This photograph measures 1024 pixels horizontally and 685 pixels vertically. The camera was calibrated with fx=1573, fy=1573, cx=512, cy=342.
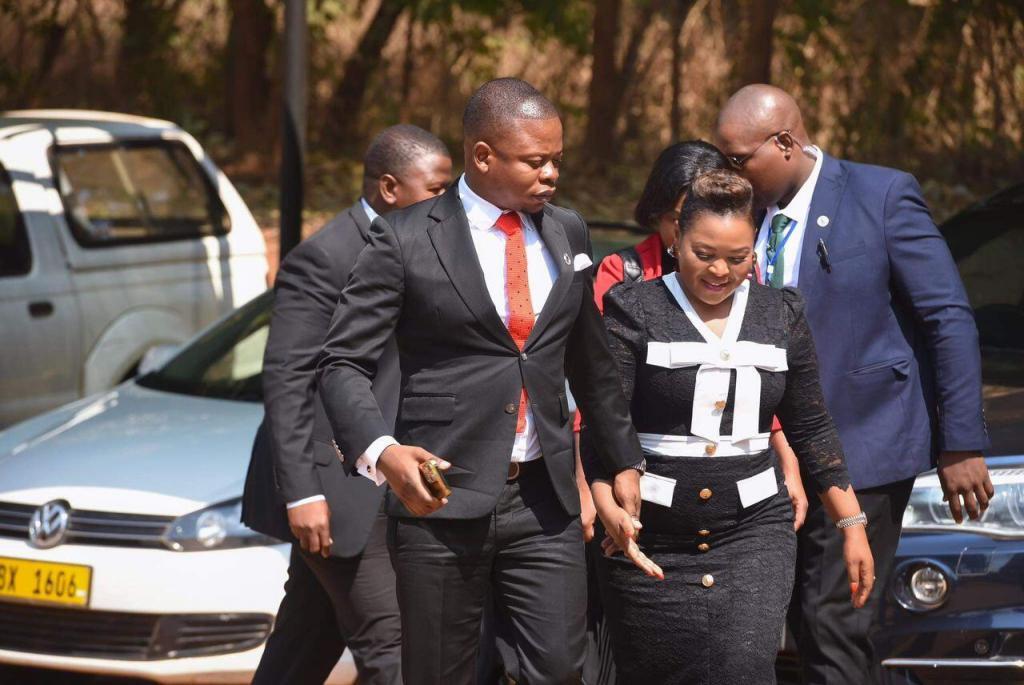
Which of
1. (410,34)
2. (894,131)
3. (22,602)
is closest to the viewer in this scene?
(22,602)

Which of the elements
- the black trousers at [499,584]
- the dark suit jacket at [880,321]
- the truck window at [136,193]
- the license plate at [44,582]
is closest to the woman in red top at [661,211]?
the dark suit jacket at [880,321]

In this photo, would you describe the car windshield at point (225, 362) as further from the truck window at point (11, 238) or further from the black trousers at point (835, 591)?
the black trousers at point (835, 591)

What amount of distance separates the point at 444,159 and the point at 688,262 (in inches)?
43.7

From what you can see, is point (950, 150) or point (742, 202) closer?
point (742, 202)

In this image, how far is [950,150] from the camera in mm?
12555

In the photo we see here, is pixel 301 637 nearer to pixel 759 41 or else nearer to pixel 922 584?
pixel 922 584

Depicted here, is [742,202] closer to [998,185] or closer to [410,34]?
[998,185]

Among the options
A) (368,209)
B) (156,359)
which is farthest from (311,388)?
(156,359)

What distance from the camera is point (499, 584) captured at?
3.55 m

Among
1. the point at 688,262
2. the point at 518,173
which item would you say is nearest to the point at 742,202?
the point at 688,262

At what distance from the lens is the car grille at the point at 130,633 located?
16.9 feet

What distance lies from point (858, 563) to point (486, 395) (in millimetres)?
975

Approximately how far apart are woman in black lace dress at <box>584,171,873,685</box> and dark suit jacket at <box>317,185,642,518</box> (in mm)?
190

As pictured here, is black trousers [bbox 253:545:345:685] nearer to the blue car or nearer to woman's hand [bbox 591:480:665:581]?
woman's hand [bbox 591:480:665:581]
